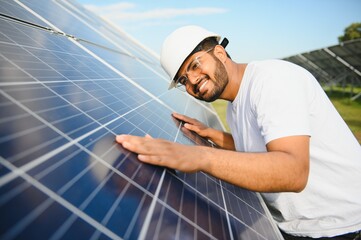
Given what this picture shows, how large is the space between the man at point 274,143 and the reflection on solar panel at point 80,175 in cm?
22

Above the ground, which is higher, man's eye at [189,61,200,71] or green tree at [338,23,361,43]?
green tree at [338,23,361,43]

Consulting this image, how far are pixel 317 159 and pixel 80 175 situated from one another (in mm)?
2211

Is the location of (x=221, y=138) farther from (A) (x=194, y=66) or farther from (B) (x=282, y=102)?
(B) (x=282, y=102)

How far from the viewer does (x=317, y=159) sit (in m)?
2.53

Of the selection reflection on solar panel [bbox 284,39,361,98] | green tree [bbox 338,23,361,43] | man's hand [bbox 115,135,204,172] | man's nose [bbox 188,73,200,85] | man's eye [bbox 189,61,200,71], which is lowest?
man's hand [bbox 115,135,204,172]

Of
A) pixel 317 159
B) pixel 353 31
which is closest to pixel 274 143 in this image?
pixel 317 159

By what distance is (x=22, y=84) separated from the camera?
1.44 metres

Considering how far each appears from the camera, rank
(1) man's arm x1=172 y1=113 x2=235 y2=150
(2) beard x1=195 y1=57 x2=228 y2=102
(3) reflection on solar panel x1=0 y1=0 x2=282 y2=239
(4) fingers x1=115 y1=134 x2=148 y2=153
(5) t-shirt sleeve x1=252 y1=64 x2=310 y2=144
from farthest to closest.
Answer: (1) man's arm x1=172 y1=113 x2=235 y2=150 < (2) beard x1=195 y1=57 x2=228 y2=102 < (5) t-shirt sleeve x1=252 y1=64 x2=310 y2=144 < (4) fingers x1=115 y1=134 x2=148 y2=153 < (3) reflection on solar panel x1=0 y1=0 x2=282 y2=239

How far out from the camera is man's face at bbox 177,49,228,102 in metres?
2.97

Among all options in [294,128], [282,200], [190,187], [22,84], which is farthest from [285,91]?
[22,84]

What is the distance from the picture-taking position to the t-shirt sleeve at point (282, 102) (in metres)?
1.98

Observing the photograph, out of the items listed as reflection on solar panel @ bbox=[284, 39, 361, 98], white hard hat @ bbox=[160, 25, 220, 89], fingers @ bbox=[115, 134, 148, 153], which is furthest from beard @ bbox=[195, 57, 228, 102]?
reflection on solar panel @ bbox=[284, 39, 361, 98]

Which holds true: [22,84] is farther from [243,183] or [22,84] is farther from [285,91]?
[285,91]

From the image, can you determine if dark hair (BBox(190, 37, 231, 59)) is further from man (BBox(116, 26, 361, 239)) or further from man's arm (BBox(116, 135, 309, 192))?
man's arm (BBox(116, 135, 309, 192))
